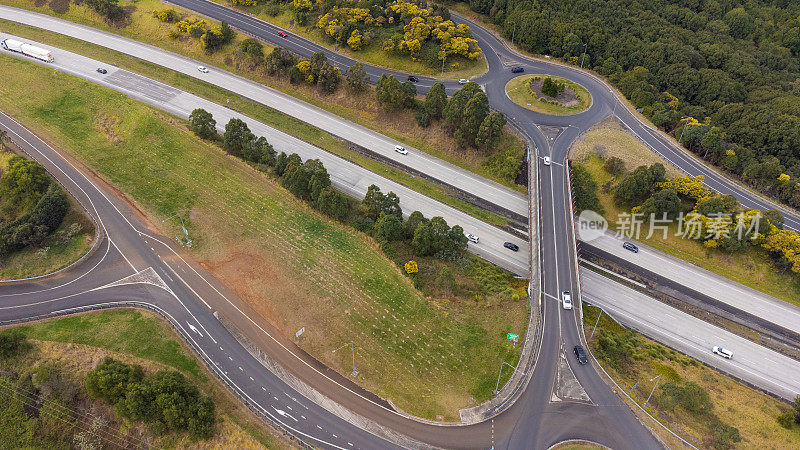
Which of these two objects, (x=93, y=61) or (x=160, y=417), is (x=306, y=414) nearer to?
(x=160, y=417)

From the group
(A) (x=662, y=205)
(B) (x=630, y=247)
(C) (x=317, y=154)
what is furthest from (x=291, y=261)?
(A) (x=662, y=205)

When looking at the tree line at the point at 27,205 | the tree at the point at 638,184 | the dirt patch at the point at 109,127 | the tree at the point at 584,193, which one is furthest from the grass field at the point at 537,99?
the tree line at the point at 27,205

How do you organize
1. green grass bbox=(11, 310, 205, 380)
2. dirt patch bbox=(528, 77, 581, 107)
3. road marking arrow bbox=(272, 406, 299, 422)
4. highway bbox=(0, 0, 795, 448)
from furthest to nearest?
dirt patch bbox=(528, 77, 581, 107)
green grass bbox=(11, 310, 205, 380)
road marking arrow bbox=(272, 406, 299, 422)
highway bbox=(0, 0, 795, 448)

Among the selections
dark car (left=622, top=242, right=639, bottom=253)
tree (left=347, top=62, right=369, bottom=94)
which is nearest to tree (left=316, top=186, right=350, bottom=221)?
tree (left=347, top=62, right=369, bottom=94)

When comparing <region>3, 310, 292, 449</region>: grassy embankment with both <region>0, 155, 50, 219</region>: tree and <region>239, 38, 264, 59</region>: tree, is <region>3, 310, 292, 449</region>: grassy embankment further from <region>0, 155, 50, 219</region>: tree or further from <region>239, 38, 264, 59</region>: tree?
<region>239, 38, 264, 59</region>: tree

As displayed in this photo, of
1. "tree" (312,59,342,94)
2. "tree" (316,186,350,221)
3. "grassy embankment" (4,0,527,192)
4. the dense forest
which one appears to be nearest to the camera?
"tree" (316,186,350,221)

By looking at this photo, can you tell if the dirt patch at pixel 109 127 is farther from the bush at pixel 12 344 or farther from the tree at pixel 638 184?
the tree at pixel 638 184
